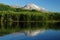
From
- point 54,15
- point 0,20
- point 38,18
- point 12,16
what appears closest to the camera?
point 0,20

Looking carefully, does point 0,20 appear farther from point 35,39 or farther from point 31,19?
A: point 35,39

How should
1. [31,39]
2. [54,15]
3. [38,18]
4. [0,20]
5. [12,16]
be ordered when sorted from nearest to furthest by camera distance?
[31,39] < [0,20] < [12,16] < [38,18] < [54,15]

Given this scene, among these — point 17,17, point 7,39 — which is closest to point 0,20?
point 17,17

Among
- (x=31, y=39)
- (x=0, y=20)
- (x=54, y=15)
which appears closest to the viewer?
(x=31, y=39)

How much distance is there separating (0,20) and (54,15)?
92.9 feet

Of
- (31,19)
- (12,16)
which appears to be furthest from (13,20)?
(31,19)

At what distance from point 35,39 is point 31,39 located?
1.44 feet

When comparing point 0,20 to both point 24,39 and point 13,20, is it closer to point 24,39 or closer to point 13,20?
point 13,20

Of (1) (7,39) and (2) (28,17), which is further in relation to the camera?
(2) (28,17)

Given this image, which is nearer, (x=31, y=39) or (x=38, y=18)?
(x=31, y=39)

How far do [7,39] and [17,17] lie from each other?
4938 cm

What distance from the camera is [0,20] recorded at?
64125mm

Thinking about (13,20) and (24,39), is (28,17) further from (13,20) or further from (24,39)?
(24,39)

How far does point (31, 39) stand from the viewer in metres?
20.6
